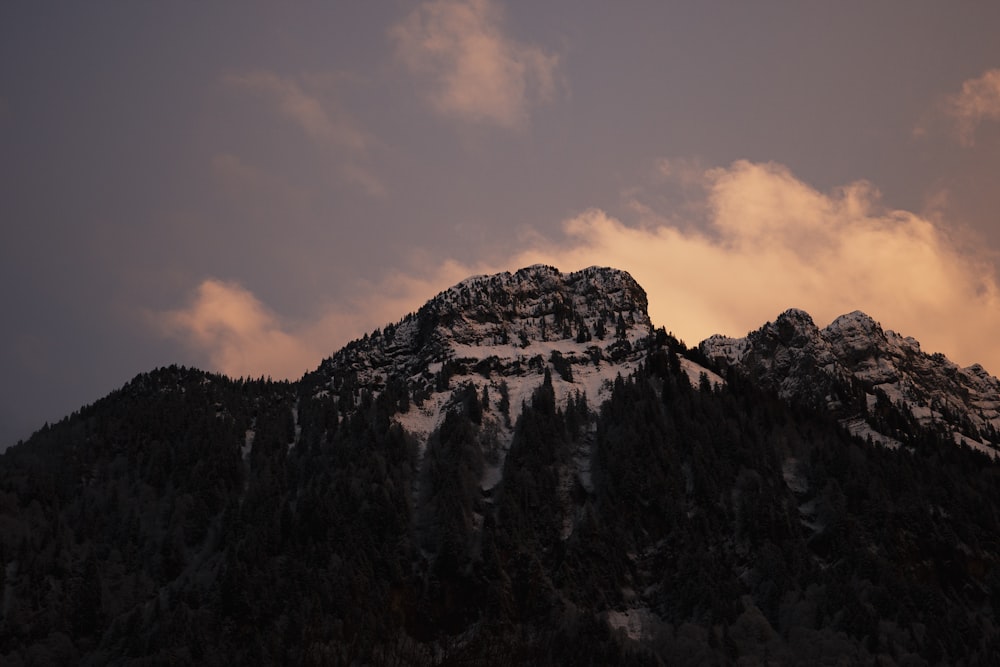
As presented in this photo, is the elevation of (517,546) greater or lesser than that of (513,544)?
lesser

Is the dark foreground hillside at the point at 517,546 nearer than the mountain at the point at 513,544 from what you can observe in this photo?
Yes

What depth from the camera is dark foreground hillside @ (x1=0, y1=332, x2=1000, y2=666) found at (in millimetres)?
132875

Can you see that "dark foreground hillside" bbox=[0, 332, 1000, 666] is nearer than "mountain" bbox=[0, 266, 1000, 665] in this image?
Yes

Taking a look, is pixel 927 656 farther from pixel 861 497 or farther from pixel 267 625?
pixel 267 625

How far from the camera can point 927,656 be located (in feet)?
403

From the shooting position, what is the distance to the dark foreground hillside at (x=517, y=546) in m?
133

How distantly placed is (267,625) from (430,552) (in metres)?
31.4

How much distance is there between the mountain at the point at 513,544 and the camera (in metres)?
133

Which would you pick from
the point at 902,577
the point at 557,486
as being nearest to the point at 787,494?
the point at 902,577

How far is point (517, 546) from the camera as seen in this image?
153000mm

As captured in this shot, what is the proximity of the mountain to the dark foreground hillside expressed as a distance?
0.42 meters

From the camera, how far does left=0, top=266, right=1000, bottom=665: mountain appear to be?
5241 inches

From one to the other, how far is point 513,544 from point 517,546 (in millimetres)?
785

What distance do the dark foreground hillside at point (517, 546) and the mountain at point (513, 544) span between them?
422mm
